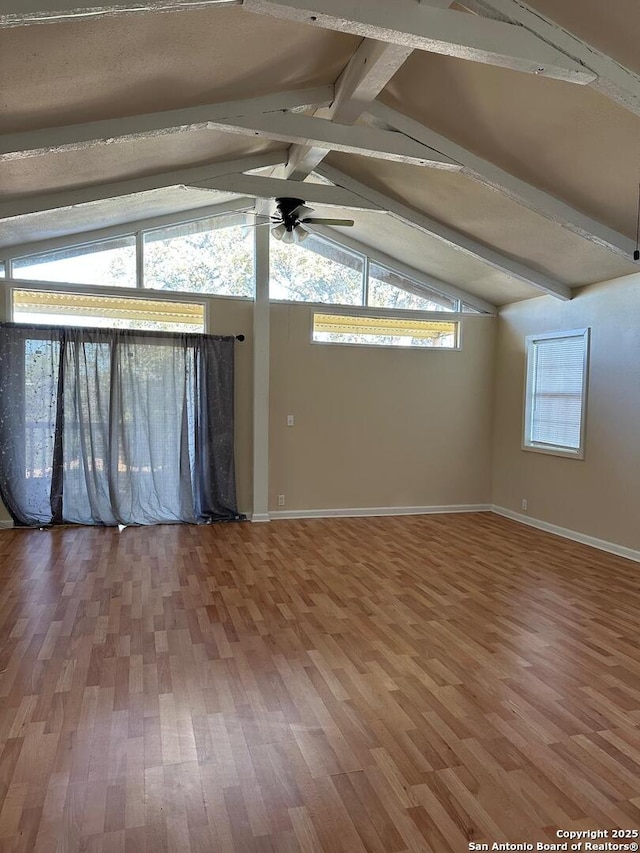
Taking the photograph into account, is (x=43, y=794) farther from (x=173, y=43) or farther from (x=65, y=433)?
(x=65, y=433)

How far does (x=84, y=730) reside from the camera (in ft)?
7.39

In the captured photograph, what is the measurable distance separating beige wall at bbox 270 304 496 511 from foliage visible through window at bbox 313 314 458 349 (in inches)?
4.2

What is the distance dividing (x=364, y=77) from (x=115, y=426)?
396cm

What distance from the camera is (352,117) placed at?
12.2 feet

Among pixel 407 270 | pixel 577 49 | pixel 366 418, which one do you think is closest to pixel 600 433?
→ pixel 366 418

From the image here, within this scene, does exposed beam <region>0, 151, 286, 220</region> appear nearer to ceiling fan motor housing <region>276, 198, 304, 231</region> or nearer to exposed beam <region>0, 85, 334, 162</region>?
ceiling fan motor housing <region>276, 198, 304, 231</region>

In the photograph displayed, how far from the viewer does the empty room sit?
80.5 inches

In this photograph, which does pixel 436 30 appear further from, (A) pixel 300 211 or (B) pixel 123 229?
(B) pixel 123 229

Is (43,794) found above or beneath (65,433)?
beneath

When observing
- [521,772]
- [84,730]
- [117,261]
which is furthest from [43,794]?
[117,261]

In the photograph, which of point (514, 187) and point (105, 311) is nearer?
point (514, 187)

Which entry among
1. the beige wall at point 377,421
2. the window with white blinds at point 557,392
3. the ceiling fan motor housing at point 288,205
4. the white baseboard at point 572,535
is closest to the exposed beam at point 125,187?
the ceiling fan motor housing at point 288,205

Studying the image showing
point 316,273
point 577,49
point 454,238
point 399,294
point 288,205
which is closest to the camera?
point 577,49

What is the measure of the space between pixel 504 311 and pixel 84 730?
6.23 metres
